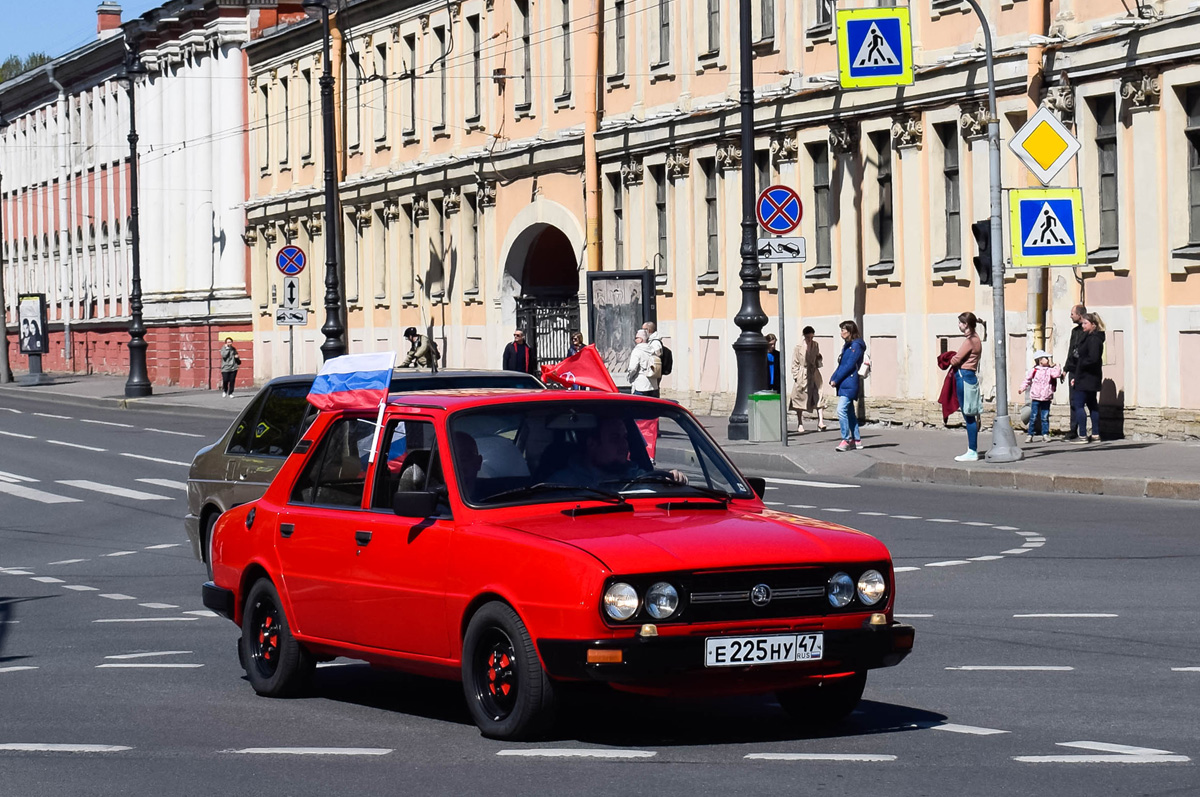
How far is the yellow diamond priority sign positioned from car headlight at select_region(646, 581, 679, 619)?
58.6 ft

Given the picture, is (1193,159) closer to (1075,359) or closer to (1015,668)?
(1075,359)

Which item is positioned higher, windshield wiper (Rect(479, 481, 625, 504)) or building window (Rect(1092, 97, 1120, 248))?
building window (Rect(1092, 97, 1120, 248))

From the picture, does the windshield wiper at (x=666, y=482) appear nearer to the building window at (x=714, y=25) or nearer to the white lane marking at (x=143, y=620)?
the white lane marking at (x=143, y=620)

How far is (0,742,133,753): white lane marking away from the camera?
8.62m

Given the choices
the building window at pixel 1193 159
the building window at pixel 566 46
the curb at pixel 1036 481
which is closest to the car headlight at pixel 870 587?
the curb at pixel 1036 481

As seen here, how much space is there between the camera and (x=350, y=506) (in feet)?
32.4

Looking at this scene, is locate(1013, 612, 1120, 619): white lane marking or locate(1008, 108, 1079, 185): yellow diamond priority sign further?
locate(1008, 108, 1079, 185): yellow diamond priority sign

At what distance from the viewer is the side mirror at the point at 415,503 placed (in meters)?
8.95

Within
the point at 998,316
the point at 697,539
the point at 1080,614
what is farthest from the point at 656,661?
the point at 998,316

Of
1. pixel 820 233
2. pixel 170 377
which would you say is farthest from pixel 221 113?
pixel 820 233

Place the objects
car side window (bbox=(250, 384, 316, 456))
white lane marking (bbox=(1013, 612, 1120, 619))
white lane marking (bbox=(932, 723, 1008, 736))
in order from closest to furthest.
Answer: white lane marking (bbox=(932, 723, 1008, 736))
white lane marking (bbox=(1013, 612, 1120, 619))
car side window (bbox=(250, 384, 316, 456))

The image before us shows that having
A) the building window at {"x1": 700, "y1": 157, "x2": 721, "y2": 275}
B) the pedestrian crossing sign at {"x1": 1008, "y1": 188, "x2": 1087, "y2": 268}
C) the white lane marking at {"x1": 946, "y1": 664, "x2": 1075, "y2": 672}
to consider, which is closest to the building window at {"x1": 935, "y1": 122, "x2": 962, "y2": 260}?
the building window at {"x1": 700, "y1": 157, "x2": 721, "y2": 275}

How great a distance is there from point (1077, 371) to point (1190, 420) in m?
1.59

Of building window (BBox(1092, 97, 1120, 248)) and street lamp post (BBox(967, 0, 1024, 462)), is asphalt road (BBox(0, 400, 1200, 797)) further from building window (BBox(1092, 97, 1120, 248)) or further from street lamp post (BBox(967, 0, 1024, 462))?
building window (BBox(1092, 97, 1120, 248))
